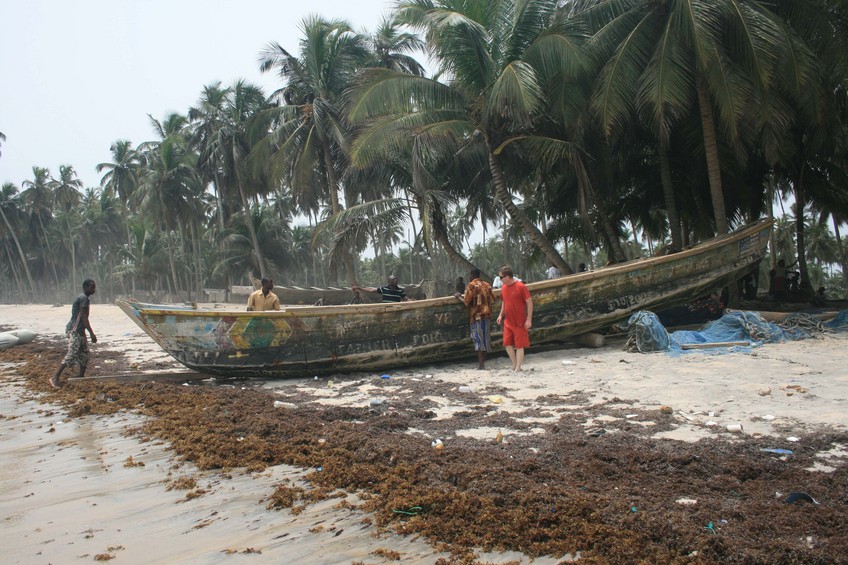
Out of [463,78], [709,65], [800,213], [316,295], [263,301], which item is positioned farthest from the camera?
[316,295]

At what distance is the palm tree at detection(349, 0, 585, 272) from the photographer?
40.3 feet

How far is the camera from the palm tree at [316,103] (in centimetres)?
2125

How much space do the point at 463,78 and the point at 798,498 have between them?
36.8ft

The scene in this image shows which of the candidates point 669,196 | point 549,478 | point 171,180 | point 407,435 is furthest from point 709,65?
point 171,180

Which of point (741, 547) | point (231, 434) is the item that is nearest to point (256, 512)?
point (231, 434)

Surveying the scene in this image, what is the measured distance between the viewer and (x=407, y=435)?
16.5 feet

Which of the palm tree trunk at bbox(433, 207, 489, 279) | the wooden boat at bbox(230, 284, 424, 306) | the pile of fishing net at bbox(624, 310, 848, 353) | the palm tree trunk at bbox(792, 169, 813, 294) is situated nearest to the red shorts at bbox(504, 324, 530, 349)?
A: the pile of fishing net at bbox(624, 310, 848, 353)

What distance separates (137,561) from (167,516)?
22.3 inches

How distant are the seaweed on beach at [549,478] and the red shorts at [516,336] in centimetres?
207

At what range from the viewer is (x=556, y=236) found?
1900 centimetres

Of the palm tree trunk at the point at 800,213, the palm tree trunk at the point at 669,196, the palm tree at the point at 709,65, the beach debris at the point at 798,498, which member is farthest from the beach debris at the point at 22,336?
the palm tree trunk at the point at 800,213

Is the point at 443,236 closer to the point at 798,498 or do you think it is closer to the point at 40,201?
the point at 798,498

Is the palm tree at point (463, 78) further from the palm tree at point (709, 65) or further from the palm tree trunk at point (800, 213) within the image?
the palm tree trunk at point (800, 213)

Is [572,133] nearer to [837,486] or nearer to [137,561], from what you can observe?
[837,486]
